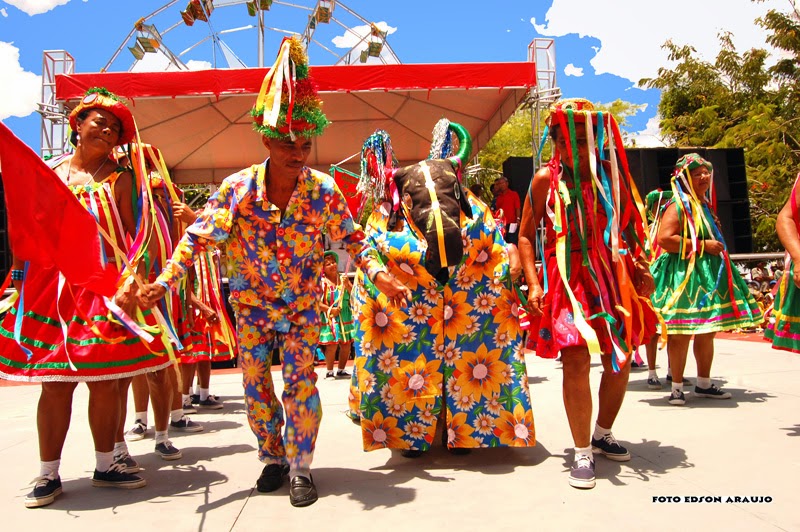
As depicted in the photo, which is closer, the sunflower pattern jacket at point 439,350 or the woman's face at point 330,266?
the sunflower pattern jacket at point 439,350

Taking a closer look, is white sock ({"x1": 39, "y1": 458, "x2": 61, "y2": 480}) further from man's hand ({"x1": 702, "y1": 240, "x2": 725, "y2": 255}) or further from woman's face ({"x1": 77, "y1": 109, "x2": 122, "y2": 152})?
man's hand ({"x1": 702, "y1": 240, "x2": 725, "y2": 255})

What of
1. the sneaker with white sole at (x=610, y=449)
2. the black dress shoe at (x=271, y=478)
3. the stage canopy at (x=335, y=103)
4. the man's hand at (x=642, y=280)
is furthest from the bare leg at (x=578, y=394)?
the stage canopy at (x=335, y=103)

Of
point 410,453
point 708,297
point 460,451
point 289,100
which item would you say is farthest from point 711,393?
point 289,100

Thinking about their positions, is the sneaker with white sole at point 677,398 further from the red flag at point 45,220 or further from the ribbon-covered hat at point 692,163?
the red flag at point 45,220

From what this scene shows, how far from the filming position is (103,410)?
10.6 feet

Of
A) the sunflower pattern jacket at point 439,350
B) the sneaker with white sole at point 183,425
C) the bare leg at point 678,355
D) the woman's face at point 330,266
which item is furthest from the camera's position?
the woman's face at point 330,266

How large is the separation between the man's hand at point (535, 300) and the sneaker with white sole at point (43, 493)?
2525mm

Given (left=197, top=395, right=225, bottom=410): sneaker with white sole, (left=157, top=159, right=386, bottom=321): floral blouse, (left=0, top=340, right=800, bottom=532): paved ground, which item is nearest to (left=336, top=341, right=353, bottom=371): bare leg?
(left=197, top=395, right=225, bottom=410): sneaker with white sole

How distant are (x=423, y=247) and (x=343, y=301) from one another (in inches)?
192

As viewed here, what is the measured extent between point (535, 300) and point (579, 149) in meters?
0.84

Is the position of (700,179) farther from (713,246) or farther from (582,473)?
(582,473)

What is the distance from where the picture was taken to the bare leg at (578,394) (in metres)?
3.15

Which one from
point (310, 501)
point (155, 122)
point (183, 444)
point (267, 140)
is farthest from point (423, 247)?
point (155, 122)

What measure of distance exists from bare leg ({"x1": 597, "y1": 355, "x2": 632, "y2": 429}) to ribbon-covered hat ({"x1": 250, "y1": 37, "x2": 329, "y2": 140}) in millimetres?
1929
